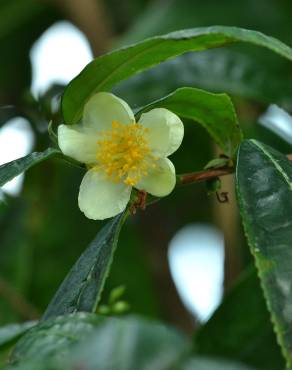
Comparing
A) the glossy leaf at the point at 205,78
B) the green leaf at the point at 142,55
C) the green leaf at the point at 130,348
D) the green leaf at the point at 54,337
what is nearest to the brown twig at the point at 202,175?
the green leaf at the point at 142,55

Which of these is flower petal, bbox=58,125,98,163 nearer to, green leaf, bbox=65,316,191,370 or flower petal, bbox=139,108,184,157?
flower petal, bbox=139,108,184,157

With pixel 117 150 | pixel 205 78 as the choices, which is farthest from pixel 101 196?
pixel 205 78

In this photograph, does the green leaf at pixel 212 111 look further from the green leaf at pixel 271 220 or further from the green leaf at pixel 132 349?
the green leaf at pixel 132 349

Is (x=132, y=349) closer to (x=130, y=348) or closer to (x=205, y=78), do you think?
(x=130, y=348)

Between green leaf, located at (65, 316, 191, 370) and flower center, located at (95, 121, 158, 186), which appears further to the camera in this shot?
flower center, located at (95, 121, 158, 186)

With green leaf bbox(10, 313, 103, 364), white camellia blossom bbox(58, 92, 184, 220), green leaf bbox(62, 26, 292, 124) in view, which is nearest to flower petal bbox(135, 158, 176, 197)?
white camellia blossom bbox(58, 92, 184, 220)

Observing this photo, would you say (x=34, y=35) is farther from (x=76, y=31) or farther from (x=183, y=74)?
(x=183, y=74)
